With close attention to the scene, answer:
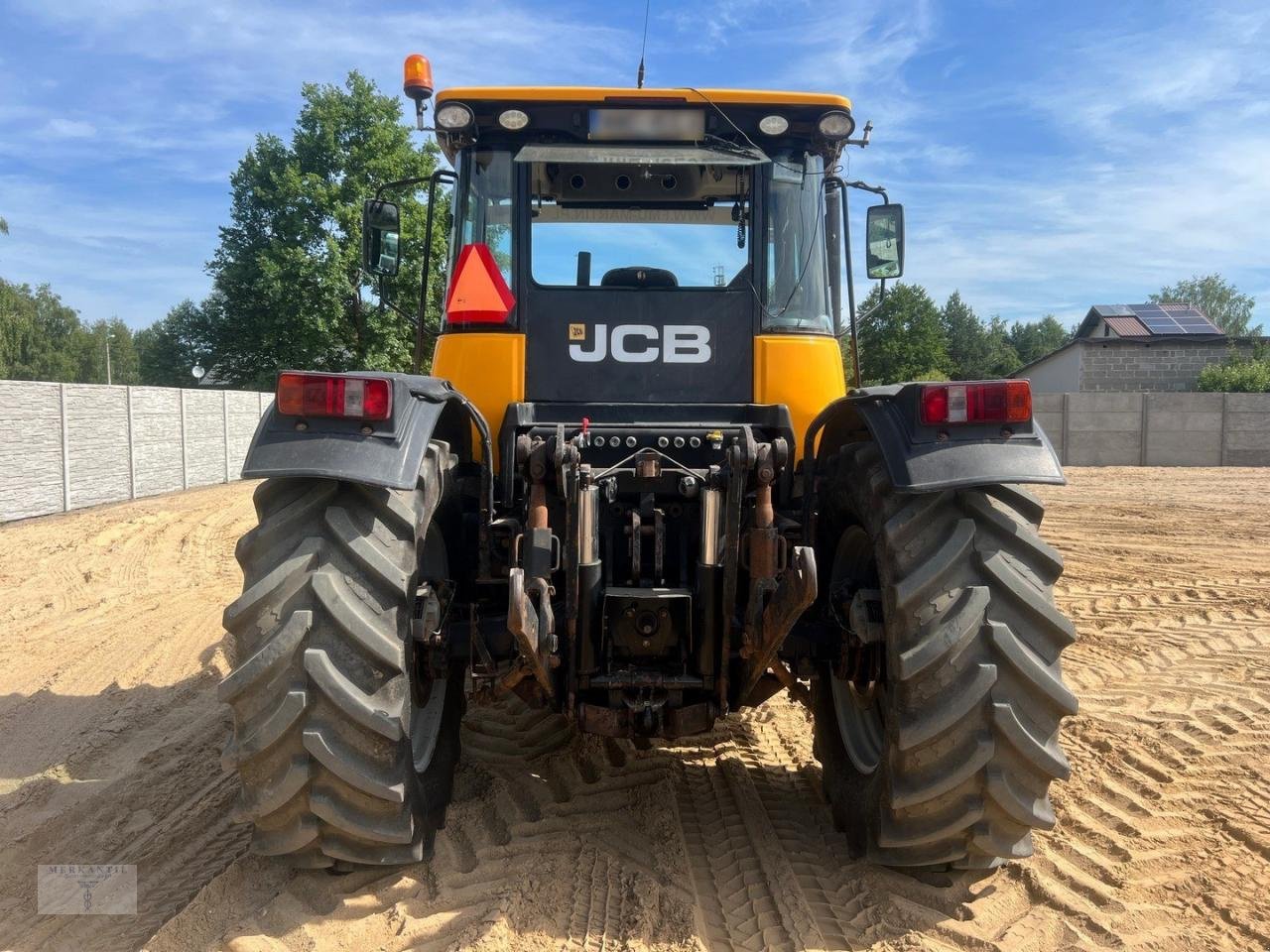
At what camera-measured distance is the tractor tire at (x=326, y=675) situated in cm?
271

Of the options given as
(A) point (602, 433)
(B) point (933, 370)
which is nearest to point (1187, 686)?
(A) point (602, 433)

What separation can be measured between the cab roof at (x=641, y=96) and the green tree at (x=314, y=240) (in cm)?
2449

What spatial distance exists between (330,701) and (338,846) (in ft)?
1.63

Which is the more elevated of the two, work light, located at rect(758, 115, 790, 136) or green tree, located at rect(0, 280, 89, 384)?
green tree, located at rect(0, 280, 89, 384)

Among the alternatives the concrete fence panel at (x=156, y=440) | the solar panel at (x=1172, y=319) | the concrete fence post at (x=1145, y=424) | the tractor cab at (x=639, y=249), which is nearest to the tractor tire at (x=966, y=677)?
the tractor cab at (x=639, y=249)

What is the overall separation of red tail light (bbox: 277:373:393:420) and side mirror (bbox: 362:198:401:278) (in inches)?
65.4

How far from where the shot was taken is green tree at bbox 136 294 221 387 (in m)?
31.6

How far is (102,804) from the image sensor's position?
3984mm

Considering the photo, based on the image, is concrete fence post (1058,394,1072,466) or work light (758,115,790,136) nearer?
work light (758,115,790,136)

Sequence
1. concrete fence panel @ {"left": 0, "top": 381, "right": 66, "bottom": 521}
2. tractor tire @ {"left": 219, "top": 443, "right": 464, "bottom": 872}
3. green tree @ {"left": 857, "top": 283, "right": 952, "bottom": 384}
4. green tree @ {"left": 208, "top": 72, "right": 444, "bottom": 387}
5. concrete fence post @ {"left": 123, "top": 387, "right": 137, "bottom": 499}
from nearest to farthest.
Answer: tractor tire @ {"left": 219, "top": 443, "right": 464, "bottom": 872} < concrete fence panel @ {"left": 0, "top": 381, "right": 66, "bottom": 521} < concrete fence post @ {"left": 123, "top": 387, "right": 137, "bottom": 499} < green tree @ {"left": 208, "top": 72, "right": 444, "bottom": 387} < green tree @ {"left": 857, "top": 283, "right": 952, "bottom": 384}

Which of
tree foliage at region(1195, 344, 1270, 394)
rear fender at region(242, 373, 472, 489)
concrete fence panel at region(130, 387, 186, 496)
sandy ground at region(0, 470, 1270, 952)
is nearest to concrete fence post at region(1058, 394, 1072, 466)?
tree foliage at region(1195, 344, 1270, 394)

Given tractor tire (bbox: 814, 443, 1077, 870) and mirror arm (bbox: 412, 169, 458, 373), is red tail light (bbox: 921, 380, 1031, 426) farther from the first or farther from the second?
mirror arm (bbox: 412, 169, 458, 373)

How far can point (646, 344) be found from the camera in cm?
385

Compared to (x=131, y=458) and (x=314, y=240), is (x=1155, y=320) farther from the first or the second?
(x=131, y=458)
